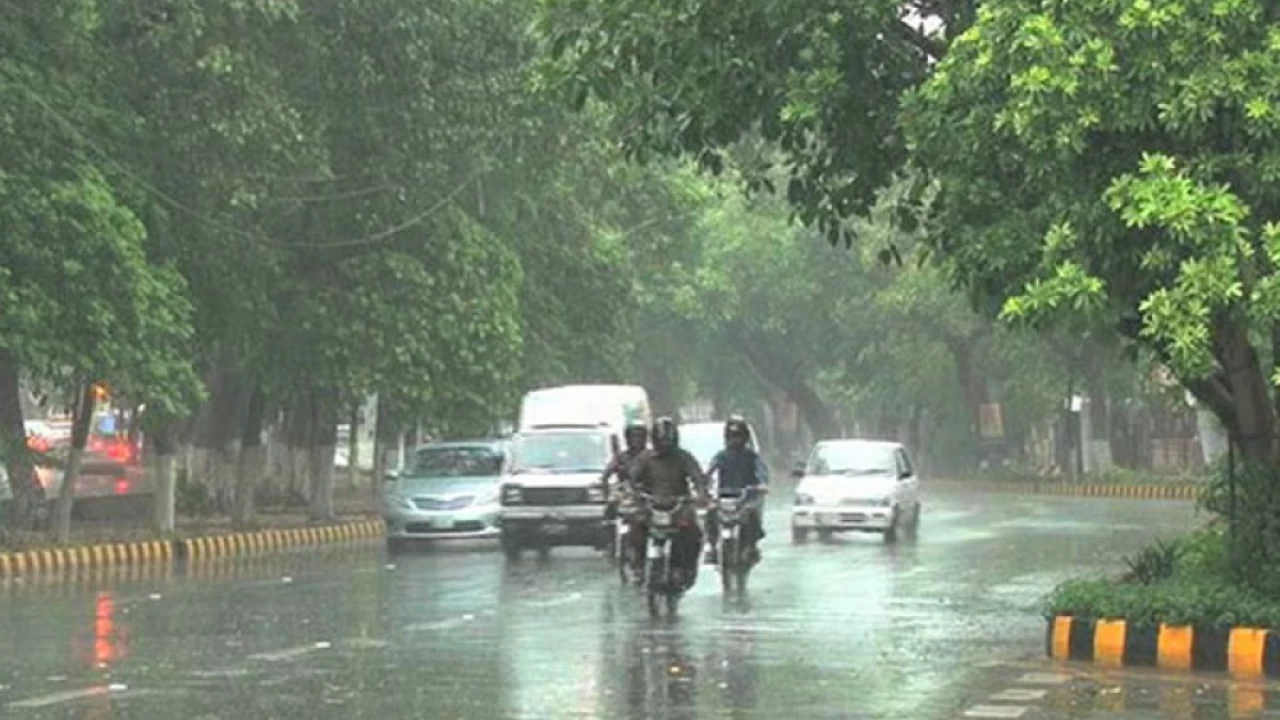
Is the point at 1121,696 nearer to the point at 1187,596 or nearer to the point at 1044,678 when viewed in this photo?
the point at 1044,678

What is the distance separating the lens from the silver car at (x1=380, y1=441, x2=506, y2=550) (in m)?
29.4

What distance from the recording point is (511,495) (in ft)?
85.0

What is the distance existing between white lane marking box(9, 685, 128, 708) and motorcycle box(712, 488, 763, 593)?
8960 mm

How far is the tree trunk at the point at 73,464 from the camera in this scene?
26672mm

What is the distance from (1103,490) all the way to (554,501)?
30711 millimetres

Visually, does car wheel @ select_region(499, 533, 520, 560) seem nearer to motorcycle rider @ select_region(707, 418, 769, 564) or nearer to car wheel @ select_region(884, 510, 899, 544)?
motorcycle rider @ select_region(707, 418, 769, 564)

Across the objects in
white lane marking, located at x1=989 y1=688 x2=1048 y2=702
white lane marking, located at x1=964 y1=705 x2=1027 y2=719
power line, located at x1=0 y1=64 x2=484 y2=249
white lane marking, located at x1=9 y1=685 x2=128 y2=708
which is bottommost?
white lane marking, located at x1=9 y1=685 x2=128 y2=708

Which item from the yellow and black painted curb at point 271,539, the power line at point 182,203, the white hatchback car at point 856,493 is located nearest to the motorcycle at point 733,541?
the white hatchback car at point 856,493

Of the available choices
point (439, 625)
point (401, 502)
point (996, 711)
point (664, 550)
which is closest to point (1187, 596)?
point (996, 711)

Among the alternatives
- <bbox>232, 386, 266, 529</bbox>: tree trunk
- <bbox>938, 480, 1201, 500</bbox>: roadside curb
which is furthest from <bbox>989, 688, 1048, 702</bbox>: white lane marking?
<bbox>938, 480, 1201, 500</bbox>: roadside curb

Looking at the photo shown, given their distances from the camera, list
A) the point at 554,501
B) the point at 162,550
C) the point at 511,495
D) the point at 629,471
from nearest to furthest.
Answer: the point at 629,471
the point at 554,501
the point at 511,495
the point at 162,550

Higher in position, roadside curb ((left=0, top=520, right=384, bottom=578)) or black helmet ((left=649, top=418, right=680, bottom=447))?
black helmet ((left=649, top=418, right=680, bottom=447))

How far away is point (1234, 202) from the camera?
11.6m

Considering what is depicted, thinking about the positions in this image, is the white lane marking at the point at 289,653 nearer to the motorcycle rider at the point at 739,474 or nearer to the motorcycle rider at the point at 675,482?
the motorcycle rider at the point at 675,482
